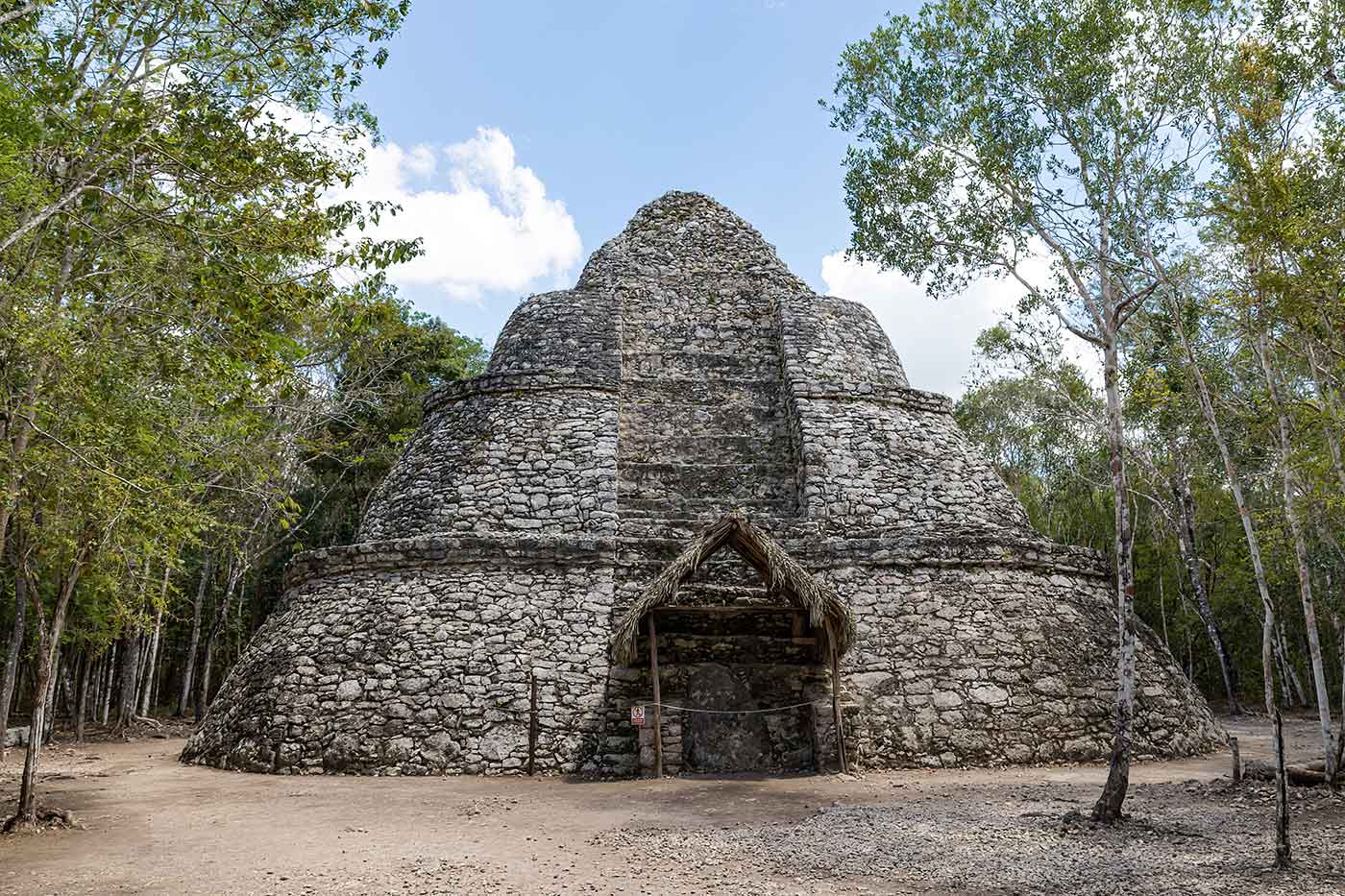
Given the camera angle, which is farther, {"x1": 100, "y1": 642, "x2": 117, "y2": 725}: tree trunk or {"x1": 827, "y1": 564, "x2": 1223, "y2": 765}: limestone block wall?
{"x1": 100, "y1": 642, "x2": 117, "y2": 725}: tree trunk

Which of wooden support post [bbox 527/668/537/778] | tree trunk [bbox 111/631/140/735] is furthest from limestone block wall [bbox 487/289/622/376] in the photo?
tree trunk [bbox 111/631/140/735]

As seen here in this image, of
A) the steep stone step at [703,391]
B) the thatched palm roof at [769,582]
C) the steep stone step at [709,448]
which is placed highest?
the steep stone step at [703,391]

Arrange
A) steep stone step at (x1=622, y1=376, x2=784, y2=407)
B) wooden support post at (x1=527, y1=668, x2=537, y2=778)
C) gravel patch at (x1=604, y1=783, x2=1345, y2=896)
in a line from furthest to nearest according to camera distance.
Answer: steep stone step at (x1=622, y1=376, x2=784, y2=407), wooden support post at (x1=527, y1=668, x2=537, y2=778), gravel patch at (x1=604, y1=783, x2=1345, y2=896)

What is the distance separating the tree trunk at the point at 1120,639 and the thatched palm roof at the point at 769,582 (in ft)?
9.25

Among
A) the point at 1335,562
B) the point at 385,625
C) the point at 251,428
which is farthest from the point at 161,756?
the point at 1335,562

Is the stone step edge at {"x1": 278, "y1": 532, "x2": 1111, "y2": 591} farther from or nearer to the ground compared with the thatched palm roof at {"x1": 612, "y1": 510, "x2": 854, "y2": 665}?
farther from the ground

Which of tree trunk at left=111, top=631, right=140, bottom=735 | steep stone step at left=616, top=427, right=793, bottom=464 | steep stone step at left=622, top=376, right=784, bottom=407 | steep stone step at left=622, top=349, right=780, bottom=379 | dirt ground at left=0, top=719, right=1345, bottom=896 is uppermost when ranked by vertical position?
steep stone step at left=622, top=349, right=780, bottom=379

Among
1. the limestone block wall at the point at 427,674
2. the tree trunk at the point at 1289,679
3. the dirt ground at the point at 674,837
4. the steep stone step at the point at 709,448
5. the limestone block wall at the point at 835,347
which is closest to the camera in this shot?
the dirt ground at the point at 674,837

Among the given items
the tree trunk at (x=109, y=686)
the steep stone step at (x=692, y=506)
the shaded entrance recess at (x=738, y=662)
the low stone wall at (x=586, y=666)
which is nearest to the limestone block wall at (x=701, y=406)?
the steep stone step at (x=692, y=506)

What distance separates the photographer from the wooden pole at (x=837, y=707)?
9.08 metres

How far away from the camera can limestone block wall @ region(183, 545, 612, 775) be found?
930 cm

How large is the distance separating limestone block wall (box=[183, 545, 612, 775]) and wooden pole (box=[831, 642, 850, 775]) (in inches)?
98.8

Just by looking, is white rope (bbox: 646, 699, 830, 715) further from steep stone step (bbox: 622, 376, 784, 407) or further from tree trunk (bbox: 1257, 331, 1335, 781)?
steep stone step (bbox: 622, 376, 784, 407)

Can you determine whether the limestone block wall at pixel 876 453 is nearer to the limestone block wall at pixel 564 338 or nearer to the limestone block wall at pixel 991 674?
the limestone block wall at pixel 991 674
